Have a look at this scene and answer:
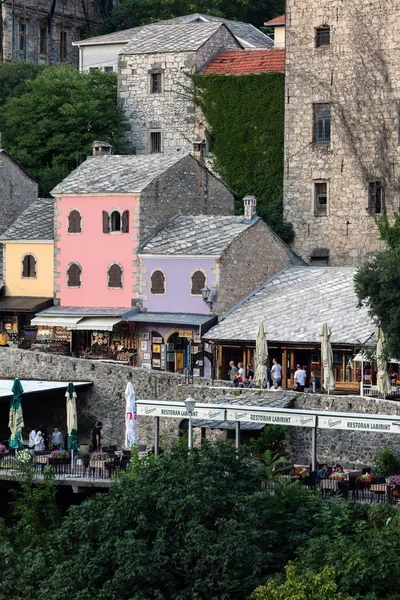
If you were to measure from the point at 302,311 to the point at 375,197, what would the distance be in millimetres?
10025

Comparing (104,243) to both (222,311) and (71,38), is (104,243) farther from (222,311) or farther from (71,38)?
(71,38)

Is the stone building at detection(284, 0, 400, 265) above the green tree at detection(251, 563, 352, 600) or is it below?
above

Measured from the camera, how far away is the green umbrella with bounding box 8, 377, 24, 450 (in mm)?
59500

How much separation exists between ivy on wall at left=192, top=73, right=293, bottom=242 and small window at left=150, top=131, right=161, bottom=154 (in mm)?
3014

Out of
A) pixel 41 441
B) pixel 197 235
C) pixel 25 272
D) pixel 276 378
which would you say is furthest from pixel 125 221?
pixel 41 441

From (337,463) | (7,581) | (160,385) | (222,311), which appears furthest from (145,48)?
(7,581)

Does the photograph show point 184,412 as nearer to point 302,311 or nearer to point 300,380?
point 300,380

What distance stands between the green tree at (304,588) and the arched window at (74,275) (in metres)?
26.6

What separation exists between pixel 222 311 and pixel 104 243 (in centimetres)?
581

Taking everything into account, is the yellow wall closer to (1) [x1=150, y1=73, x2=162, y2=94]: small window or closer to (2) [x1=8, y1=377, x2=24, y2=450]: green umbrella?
(1) [x1=150, y1=73, x2=162, y2=94]: small window

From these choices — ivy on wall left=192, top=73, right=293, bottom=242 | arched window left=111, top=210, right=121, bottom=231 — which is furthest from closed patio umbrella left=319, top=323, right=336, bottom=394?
ivy on wall left=192, top=73, right=293, bottom=242

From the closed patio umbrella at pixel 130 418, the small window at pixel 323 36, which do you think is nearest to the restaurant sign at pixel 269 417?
the closed patio umbrella at pixel 130 418

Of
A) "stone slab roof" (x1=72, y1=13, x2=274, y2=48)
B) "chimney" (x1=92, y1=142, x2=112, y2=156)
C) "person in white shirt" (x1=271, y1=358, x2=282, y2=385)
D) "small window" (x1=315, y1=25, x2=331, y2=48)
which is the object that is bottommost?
"person in white shirt" (x1=271, y1=358, x2=282, y2=385)

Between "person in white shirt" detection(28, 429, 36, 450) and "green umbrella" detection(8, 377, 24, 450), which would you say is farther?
"person in white shirt" detection(28, 429, 36, 450)
